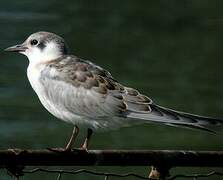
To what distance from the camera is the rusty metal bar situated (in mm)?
5668

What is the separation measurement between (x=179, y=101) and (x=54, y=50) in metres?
7.81

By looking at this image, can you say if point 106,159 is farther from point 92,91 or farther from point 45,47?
point 45,47

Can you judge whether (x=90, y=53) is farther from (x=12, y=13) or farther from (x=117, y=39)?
(x=12, y=13)

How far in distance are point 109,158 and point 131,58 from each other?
39.3 ft

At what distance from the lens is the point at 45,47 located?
7.55 m

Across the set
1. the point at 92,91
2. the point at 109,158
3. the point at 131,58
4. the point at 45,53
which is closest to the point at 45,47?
the point at 45,53

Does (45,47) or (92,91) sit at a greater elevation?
(45,47)

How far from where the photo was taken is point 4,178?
1102 centimetres

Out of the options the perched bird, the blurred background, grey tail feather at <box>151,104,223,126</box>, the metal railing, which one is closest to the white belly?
the perched bird

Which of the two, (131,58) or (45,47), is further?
(131,58)

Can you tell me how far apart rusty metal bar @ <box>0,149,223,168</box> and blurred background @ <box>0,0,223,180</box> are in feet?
16.7

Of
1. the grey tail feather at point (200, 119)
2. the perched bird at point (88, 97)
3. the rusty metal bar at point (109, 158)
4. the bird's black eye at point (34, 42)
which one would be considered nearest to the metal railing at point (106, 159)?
the rusty metal bar at point (109, 158)

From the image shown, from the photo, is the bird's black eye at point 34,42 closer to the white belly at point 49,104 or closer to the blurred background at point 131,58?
the white belly at point 49,104

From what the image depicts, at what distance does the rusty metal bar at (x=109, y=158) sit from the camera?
223 inches
